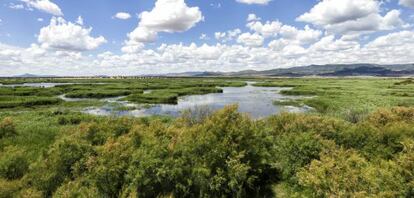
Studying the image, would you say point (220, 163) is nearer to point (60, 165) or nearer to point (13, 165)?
point (60, 165)

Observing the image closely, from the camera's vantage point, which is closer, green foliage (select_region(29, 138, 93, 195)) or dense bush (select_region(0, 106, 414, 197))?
dense bush (select_region(0, 106, 414, 197))

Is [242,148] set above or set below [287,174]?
above

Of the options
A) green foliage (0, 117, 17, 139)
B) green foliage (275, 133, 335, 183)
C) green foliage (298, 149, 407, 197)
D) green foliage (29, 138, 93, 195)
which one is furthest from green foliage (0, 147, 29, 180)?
green foliage (298, 149, 407, 197)

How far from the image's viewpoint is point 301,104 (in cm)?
5347

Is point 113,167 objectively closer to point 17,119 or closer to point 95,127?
point 95,127

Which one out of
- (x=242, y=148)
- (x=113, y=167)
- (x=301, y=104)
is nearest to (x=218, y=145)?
(x=242, y=148)

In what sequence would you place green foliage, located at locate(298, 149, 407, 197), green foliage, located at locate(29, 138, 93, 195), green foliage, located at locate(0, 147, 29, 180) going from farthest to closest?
green foliage, located at locate(0, 147, 29, 180) → green foliage, located at locate(29, 138, 93, 195) → green foliage, located at locate(298, 149, 407, 197)

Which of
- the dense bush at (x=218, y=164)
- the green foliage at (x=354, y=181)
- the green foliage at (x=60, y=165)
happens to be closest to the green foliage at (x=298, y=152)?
the dense bush at (x=218, y=164)

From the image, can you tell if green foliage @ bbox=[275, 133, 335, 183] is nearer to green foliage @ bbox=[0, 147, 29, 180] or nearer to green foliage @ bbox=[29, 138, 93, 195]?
green foliage @ bbox=[29, 138, 93, 195]

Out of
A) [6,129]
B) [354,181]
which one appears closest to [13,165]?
[6,129]

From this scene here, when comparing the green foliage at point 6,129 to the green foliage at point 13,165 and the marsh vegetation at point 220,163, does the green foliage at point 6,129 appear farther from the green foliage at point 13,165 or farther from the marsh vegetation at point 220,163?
the green foliage at point 13,165

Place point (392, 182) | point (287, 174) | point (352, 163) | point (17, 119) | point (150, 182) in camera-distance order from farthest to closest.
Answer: point (17, 119) < point (287, 174) < point (150, 182) < point (352, 163) < point (392, 182)

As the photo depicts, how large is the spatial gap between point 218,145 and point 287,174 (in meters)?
5.32

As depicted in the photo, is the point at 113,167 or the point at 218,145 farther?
the point at 218,145
